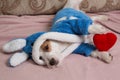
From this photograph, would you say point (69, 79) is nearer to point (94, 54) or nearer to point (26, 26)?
point (94, 54)

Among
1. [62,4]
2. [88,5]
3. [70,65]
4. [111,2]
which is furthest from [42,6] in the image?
[70,65]

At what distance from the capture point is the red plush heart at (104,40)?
910 mm

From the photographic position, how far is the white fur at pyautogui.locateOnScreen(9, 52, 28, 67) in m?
0.90

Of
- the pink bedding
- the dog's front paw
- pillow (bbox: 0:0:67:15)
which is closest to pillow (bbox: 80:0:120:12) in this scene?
pillow (bbox: 0:0:67:15)

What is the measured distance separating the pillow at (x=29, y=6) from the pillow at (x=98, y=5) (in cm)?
14

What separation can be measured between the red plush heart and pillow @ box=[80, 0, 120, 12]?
511mm

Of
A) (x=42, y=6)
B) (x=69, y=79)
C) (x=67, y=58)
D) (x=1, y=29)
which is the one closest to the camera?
(x=69, y=79)

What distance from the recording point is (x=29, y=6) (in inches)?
53.4

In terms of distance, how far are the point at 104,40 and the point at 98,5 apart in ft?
1.80

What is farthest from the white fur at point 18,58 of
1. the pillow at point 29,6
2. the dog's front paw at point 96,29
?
the pillow at point 29,6

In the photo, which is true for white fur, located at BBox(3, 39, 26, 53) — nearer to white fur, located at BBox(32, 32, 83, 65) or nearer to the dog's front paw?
white fur, located at BBox(32, 32, 83, 65)

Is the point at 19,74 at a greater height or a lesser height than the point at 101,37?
lesser

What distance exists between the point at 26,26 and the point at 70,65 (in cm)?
45

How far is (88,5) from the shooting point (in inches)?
55.1
